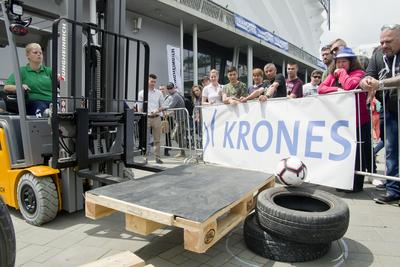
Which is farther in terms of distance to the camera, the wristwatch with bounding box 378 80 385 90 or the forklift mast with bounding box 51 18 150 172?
the wristwatch with bounding box 378 80 385 90

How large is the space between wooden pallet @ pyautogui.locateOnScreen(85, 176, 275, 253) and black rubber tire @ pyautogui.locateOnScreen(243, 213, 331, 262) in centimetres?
25

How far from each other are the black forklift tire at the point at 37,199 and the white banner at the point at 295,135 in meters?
3.20

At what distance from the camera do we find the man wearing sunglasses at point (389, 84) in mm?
4086

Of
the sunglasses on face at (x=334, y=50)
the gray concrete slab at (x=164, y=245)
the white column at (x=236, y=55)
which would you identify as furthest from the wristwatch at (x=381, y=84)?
the white column at (x=236, y=55)

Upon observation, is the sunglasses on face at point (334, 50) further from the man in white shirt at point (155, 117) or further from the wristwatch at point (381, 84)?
the man in white shirt at point (155, 117)

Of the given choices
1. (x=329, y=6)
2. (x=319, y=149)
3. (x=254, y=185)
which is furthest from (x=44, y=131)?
(x=329, y=6)

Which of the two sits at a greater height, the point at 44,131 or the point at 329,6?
the point at 329,6

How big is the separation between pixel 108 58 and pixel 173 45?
39.2 ft

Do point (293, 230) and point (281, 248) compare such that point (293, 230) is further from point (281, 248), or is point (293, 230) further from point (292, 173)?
point (292, 173)

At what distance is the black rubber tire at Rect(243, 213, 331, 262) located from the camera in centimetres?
275

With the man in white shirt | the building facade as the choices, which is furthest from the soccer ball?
the man in white shirt

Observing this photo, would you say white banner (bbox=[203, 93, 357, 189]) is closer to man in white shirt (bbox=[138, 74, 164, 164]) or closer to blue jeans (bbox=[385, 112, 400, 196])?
blue jeans (bbox=[385, 112, 400, 196])

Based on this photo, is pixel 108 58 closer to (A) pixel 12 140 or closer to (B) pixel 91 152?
(B) pixel 91 152

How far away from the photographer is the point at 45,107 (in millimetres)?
4305
